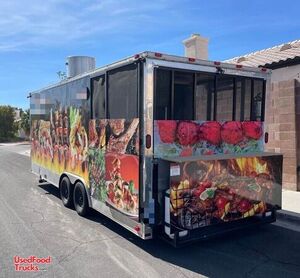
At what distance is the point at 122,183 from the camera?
536 centimetres

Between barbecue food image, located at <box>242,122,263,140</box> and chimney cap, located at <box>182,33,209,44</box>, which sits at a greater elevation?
chimney cap, located at <box>182,33,209,44</box>

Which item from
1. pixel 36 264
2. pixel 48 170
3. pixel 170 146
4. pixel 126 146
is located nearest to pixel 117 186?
pixel 126 146

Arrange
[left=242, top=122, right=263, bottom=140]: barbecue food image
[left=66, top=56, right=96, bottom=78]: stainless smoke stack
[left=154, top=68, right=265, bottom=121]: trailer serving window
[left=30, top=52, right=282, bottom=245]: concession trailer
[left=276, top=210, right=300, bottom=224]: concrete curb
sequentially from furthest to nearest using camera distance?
[left=66, top=56, right=96, bottom=78]: stainless smoke stack
[left=276, top=210, right=300, bottom=224]: concrete curb
[left=242, top=122, right=263, bottom=140]: barbecue food image
[left=154, top=68, right=265, bottom=121]: trailer serving window
[left=30, top=52, right=282, bottom=245]: concession trailer

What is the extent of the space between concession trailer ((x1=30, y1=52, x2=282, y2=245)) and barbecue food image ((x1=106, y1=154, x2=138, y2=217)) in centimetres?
2

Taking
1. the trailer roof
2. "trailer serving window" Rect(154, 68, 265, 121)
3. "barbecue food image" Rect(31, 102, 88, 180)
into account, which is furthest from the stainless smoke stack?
"trailer serving window" Rect(154, 68, 265, 121)

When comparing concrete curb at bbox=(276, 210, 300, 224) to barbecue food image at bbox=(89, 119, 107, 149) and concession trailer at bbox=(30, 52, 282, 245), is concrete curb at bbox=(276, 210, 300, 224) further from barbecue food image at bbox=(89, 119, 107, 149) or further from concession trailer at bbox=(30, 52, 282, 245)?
barbecue food image at bbox=(89, 119, 107, 149)

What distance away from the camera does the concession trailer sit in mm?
4844

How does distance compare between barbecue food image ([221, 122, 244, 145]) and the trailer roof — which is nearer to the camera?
the trailer roof

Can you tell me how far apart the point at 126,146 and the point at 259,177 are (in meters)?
2.17

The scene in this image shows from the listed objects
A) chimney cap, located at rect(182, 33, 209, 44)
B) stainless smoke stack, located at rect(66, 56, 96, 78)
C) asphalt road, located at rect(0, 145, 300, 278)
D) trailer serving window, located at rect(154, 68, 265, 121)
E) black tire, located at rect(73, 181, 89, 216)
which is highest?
chimney cap, located at rect(182, 33, 209, 44)

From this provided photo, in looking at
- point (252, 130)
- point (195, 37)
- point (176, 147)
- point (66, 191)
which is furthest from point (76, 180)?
point (195, 37)

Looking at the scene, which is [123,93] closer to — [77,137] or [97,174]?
[97,174]

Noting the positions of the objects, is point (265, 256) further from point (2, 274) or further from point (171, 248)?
point (2, 274)

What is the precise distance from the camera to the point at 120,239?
562 cm
